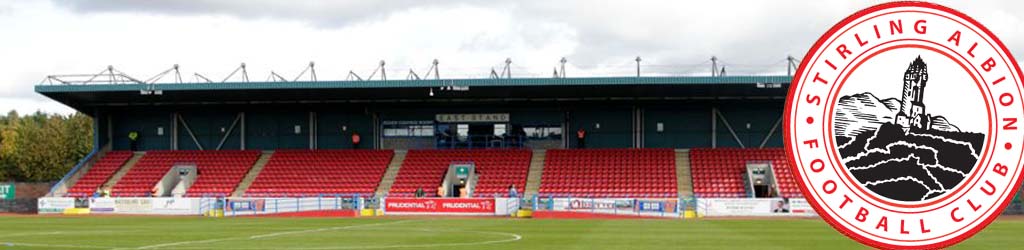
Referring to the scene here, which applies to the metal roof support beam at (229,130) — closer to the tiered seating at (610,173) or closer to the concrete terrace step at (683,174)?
the tiered seating at (610,173)

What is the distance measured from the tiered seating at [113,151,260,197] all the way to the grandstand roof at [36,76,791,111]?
3.28 meters

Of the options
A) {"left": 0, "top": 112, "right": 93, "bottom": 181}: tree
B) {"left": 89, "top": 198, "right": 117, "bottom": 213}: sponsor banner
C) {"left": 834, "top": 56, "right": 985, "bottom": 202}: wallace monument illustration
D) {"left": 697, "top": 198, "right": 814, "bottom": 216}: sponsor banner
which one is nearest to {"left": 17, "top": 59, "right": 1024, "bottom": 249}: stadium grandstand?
{"left": 89, "top": 198, "right": 117, "bottom": 213}: sponsor banner

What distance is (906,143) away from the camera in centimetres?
312

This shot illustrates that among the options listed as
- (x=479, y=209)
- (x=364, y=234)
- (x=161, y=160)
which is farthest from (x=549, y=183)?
(x=364, y=234)

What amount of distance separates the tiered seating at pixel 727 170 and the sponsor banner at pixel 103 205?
93.9ft

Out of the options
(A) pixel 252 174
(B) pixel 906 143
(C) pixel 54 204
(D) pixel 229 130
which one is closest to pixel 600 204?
(A) pixel 252 174

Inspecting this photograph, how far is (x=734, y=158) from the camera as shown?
6284 centimetres

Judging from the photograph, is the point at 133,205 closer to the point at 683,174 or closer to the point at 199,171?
the point at 199,171

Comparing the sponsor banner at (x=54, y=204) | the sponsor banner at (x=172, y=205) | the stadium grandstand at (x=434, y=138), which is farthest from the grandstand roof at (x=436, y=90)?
the sponsor banner at (x=172, y=205)

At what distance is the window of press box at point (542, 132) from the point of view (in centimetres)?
6731

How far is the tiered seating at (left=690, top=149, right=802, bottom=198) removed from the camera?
189 feet

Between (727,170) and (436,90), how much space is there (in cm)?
1643

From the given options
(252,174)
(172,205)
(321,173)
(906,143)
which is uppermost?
(906,143)

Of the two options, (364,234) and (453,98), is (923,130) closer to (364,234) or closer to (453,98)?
(364,234)
